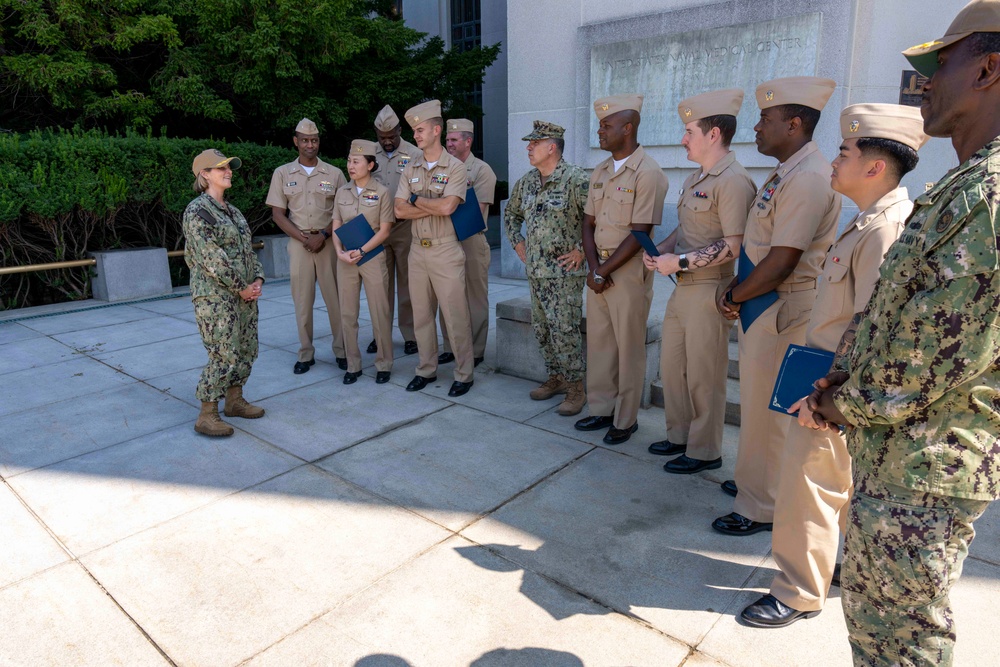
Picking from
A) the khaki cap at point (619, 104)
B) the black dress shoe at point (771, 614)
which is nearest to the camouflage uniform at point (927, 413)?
the black dress shoe at point (771, 614)

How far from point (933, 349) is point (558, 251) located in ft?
9.97

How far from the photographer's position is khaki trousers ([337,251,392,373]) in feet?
→ 16.7

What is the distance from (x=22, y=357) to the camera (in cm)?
602

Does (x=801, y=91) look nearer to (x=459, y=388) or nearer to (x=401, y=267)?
(x=459, y=388)

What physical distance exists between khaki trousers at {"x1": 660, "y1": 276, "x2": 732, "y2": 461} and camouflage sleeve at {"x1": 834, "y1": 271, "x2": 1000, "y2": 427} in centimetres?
185

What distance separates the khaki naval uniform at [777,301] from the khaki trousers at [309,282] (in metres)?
3.53

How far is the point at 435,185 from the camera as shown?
466cm

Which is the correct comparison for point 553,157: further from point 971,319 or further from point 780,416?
point 971,319

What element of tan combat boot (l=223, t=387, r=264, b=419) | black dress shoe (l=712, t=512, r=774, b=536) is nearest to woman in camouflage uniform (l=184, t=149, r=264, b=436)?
tan combat boot (l=223, t=387, r=264, b=419)

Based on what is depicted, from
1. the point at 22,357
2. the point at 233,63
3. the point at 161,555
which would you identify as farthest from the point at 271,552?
the point at 233,63

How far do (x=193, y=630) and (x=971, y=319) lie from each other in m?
2.58

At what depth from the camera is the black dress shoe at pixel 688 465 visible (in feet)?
11.6

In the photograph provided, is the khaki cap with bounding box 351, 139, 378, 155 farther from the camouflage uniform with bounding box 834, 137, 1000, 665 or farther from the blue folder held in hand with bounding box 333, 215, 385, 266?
the camouflage uniform with bounding box 834, 137, 1000, 665

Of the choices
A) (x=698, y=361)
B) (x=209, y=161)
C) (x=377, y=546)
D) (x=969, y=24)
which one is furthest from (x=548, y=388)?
(x=969, y=24)
